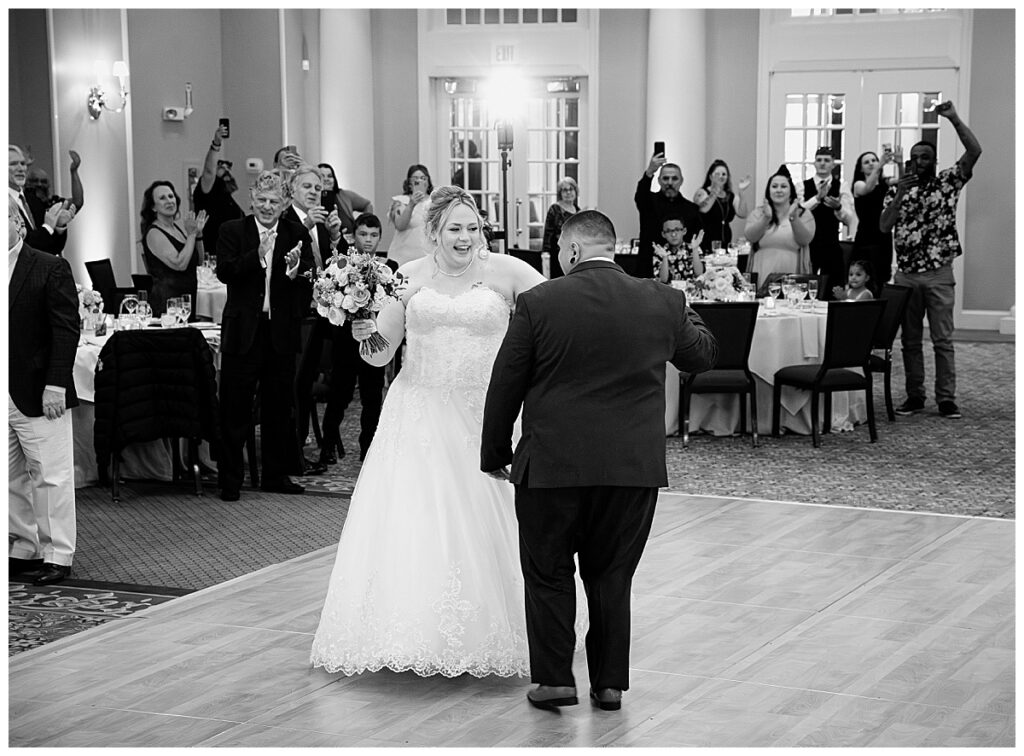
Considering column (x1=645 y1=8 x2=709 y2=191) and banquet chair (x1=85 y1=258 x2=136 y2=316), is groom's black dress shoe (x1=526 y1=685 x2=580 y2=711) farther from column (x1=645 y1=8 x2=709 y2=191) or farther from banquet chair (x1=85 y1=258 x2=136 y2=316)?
column (x1=645 y1=8 x2=709 y2=191)

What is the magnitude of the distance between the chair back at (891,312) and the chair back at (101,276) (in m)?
5.32

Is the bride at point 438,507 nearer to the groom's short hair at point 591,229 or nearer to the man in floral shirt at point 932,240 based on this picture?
the groom's short hair at point 591,229

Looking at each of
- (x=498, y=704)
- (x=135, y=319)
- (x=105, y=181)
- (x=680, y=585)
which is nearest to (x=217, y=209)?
(x=105, y=181)

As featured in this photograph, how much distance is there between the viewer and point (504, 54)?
15.7 meters

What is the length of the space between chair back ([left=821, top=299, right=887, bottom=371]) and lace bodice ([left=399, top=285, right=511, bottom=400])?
4.24 m

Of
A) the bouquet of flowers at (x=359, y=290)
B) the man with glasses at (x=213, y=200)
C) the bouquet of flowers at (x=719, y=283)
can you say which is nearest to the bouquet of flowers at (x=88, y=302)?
the man with glasses at (x=213, y=200)

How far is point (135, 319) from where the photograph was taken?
312 inches

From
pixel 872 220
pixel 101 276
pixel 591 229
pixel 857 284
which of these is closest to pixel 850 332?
pixel 857 284

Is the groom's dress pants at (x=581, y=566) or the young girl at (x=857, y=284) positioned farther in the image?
the young girl at (x=857, y=284)

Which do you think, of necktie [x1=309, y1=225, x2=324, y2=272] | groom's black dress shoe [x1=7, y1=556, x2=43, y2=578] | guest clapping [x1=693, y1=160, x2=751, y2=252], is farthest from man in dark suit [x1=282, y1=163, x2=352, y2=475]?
guest clapping [x1=693, y1=160, x2=751, y2=252]

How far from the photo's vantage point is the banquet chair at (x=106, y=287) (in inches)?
375

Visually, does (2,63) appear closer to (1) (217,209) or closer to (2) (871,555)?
(2) (871,555)

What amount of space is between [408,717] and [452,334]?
1.23 metres

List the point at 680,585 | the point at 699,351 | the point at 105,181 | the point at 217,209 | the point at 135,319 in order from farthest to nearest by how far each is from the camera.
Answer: the point at 105,181
the point at 217,209
the point at 135,319
the point at 680,585
the point at 699,351
